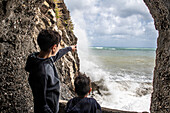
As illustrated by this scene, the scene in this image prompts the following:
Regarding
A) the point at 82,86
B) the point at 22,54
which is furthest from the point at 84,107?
the point at 22,54

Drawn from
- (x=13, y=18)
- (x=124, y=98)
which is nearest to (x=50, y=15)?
(x=13, y=18)

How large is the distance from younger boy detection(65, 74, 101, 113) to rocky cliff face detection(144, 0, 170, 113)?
0.96 meters

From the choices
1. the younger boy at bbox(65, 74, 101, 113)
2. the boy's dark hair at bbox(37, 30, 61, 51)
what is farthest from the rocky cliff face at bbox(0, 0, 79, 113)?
the younger boy at bbox(65, 74, 101, 113)

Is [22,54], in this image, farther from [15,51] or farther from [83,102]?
[83,102]

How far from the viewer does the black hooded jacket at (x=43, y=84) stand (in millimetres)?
1915

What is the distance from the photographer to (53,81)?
2008 millimetres

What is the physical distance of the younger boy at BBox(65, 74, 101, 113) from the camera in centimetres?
211

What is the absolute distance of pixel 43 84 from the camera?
1.90 metres

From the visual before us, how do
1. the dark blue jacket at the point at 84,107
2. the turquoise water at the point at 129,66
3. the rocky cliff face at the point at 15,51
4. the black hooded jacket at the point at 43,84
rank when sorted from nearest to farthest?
the black hooded jacket at the point at 43,84 < the dark blue jacket at the point at 84,107 < the rocky cliff face at the point at 15,51 < the turquoise water at the point at 129,66

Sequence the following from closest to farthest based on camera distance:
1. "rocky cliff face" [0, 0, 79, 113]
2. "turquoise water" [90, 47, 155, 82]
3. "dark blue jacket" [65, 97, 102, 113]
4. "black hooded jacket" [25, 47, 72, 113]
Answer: "black hooded jacket" [25, 47, 72, 113] < "dark blue jacket" [65, 97, 102, 113] < "rocky cliff face" [0, 0, 79, 113] < "turquoise water" [90, 47, 155, 82]

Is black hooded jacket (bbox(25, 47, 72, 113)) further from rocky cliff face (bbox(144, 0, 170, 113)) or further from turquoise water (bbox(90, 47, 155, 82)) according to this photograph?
turquoise water (bbox(90, 47, 155, 82))

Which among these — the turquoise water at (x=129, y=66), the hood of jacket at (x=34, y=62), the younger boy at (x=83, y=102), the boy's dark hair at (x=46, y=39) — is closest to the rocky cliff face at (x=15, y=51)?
the hood of jacket at (x=34, y=62)

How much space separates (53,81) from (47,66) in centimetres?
22

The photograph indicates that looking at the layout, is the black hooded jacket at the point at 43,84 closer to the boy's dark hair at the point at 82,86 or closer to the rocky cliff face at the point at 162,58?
the boy's dark hair at the point at 82,86
